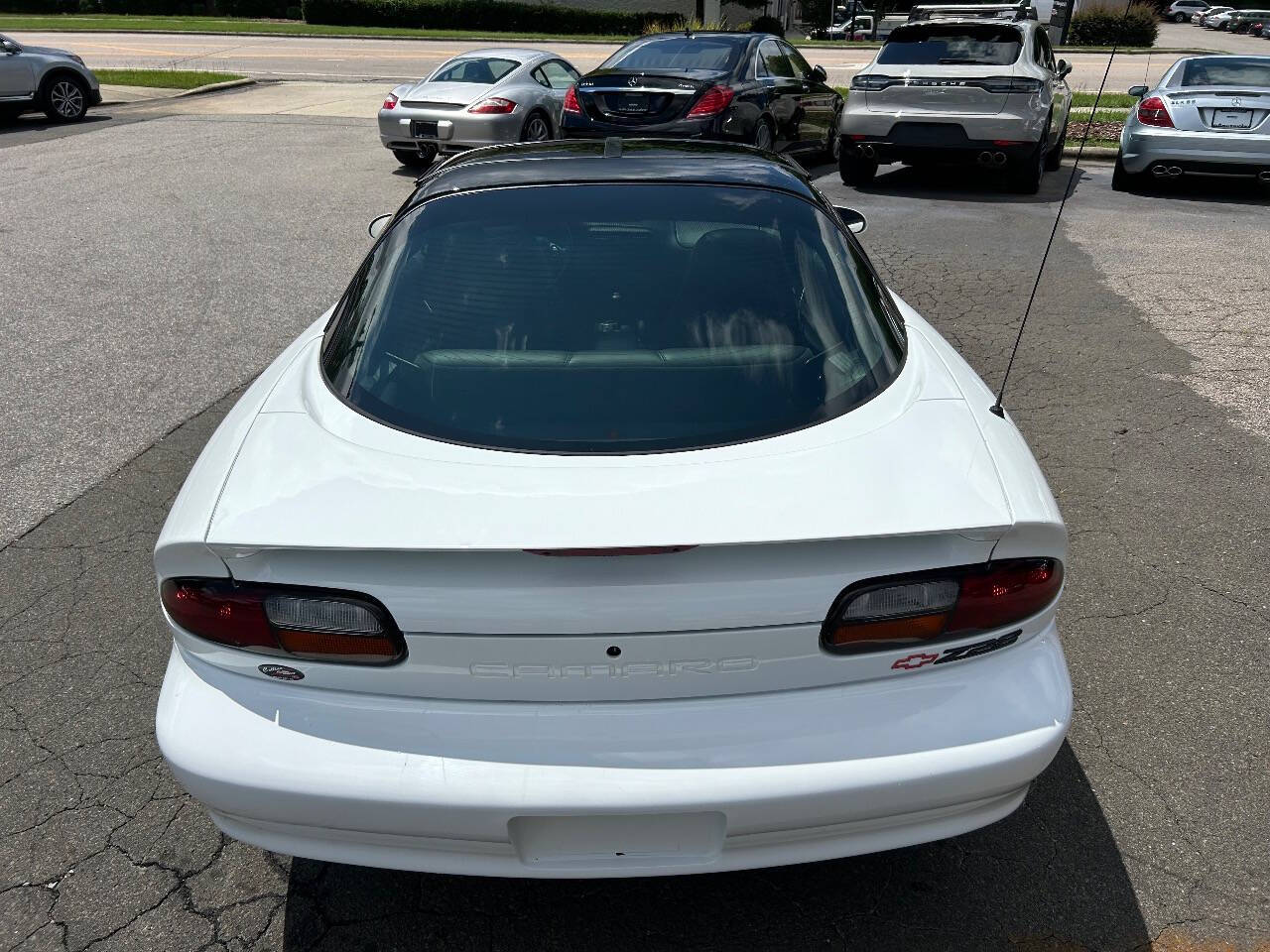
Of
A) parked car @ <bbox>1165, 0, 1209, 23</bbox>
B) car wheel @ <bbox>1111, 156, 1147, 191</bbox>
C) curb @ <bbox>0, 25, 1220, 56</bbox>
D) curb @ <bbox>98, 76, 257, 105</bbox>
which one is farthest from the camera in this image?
Answer: parked car @ <bbox>1165, 0, 1209, 23</bbox>

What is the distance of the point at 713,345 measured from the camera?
2.52 meters

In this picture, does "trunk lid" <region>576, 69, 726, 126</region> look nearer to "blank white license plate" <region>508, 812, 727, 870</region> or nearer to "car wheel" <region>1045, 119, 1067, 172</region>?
"car wheel" <region>1045, 119, 1067, 172</region>

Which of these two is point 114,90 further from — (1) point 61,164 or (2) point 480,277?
(2) point 480,277

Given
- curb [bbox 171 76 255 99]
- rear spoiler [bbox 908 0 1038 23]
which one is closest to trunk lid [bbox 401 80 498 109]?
rear spoiler [bbox 908 0 1038 23]

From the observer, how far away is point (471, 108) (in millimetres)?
11500

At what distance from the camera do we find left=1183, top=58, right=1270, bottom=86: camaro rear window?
1063 centimetres

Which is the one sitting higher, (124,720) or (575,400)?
(575,400)

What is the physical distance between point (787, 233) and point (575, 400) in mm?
923

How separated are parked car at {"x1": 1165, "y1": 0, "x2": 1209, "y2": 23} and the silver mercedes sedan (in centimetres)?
6202

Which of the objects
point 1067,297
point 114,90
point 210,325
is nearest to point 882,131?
point 1067,297

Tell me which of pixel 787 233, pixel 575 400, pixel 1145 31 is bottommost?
pixel 1145 31

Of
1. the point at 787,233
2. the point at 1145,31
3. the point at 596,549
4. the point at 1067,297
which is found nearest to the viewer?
the point at 596,549

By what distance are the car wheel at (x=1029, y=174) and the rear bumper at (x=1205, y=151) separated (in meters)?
0.94

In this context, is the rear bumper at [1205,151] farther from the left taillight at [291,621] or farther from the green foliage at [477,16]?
the green foliage at [477,16]
